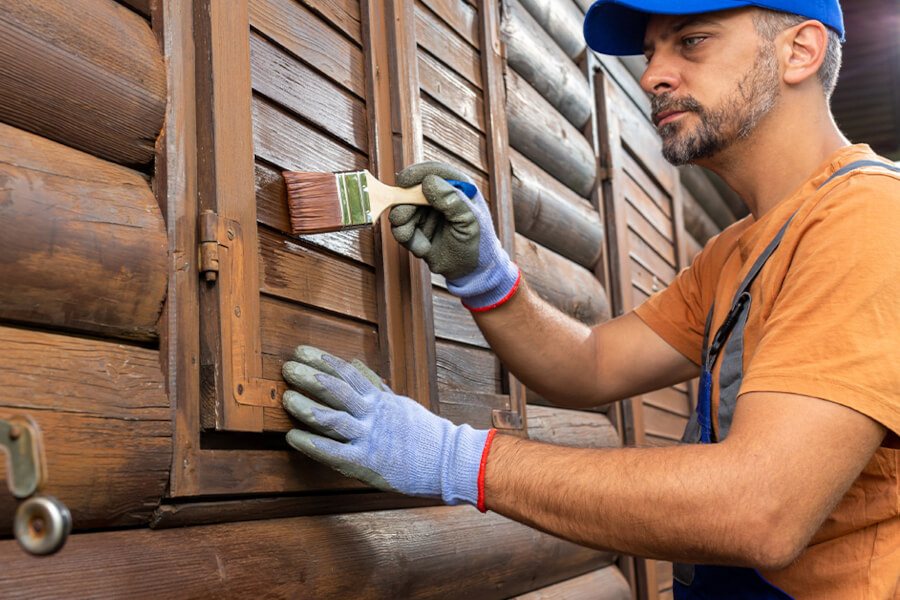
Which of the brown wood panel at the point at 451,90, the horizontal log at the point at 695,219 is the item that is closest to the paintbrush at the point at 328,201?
the brown wood panel at the point at 451,90

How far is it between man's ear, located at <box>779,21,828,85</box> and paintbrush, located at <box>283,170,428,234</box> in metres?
1.07

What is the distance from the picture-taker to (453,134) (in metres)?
2.69

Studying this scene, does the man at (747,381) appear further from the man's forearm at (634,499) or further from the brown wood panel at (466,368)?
the brown wood panel at (466,368)

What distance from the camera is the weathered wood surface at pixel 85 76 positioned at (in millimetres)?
1350

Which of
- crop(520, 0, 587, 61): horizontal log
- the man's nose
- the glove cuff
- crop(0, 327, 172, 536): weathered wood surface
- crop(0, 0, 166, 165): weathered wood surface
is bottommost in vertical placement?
the glove cuff

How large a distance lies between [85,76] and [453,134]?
1.36 m

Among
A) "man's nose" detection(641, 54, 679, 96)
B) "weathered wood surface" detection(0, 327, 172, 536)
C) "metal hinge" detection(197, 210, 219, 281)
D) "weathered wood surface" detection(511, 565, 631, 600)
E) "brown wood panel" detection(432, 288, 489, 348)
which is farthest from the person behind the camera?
"weathered wood surface" detection(511, 565, 631, 600)

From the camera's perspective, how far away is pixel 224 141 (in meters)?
1.69

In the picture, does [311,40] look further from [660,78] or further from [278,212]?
[660,78]

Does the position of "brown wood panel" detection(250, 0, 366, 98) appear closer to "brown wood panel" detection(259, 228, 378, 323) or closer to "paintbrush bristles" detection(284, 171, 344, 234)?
"paintbrush bristles" detection(284, 171, 344, 234)

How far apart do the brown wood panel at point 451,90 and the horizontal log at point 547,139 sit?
1.80 feet

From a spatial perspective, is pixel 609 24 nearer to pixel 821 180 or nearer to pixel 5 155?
pixel 821 180

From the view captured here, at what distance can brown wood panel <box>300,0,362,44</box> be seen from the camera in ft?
6.93

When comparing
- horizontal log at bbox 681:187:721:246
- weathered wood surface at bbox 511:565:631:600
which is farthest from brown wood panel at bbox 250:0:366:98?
horizontal log at bbox 681:187:721:246
